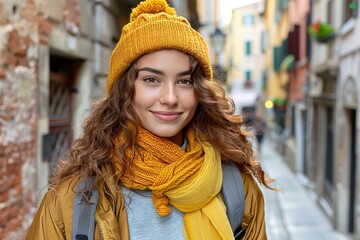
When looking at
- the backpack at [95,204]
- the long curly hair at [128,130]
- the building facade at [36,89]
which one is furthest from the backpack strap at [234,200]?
the building facade at [36,89]

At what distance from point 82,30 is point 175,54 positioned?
3.67 m

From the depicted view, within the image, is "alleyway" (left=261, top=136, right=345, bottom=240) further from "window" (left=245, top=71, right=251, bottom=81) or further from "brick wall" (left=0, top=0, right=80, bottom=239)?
"window" (left=245, top=71, right=251, bottom=81)

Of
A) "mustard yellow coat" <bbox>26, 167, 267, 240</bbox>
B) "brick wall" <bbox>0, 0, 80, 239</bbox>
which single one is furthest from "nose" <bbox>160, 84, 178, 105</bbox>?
"brick wall" <bbox>0, 0, 80, 239</bbox>

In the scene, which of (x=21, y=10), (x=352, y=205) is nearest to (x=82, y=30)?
(x=21, y=10)

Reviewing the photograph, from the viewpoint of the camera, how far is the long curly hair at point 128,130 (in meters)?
1.74

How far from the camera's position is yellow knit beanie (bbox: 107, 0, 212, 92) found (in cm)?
168

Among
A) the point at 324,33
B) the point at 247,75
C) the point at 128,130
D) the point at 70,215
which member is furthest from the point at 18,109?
the point at 247,75

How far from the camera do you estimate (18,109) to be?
3.51 m

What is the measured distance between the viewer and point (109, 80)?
6.03 feet

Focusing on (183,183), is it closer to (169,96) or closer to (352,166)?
(169,96)

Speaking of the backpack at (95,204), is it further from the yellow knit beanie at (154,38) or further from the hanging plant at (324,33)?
the hanging plant at (324,33)

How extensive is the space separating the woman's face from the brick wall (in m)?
1.84

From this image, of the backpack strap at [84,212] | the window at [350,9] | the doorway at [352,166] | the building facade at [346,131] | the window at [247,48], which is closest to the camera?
the backpack strap at [84,212]

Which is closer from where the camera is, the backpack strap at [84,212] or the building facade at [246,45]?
the backpack strap at [84,212]
